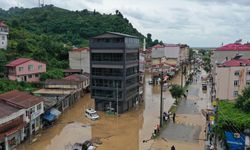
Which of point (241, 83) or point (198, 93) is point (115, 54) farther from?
point (198, 93)

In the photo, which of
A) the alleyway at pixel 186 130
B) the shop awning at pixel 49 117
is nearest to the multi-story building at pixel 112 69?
the shop awning at pixel 49 117

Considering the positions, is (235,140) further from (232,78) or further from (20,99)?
(20,99)

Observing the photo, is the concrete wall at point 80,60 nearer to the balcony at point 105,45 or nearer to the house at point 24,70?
the house at point 24,70

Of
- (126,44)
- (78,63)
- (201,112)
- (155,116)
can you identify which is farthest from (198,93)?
(78,63)

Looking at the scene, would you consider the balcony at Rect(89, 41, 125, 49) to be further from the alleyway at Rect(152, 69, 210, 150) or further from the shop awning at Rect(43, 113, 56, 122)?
the alleyway at Rect(152, 69, 210, 150)

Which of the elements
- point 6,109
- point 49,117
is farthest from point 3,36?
point 6,109
